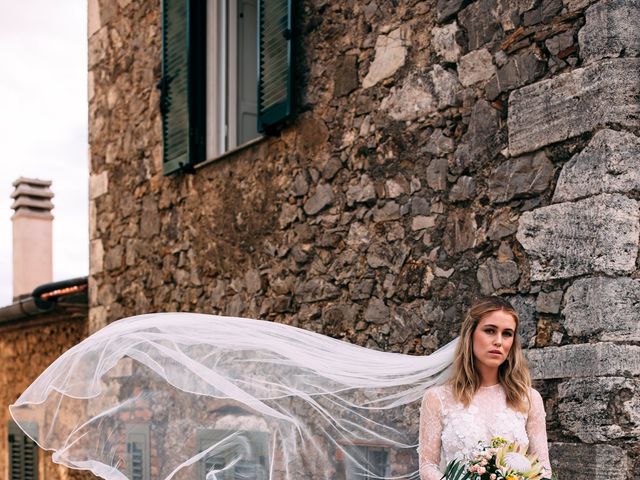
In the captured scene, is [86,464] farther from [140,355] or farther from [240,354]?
[240,354]

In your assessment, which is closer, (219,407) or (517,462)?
(517,462)

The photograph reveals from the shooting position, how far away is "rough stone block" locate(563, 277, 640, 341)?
384cm

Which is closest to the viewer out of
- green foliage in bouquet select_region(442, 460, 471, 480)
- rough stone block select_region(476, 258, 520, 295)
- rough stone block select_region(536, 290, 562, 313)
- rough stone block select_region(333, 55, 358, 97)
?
green foliage in bouquet select_region(442, 460, 471, 480)

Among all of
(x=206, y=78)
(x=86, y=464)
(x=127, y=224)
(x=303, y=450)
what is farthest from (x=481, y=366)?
(x=127, y=224)

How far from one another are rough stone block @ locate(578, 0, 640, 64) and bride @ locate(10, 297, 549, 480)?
3.89 feet

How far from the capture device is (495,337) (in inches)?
137

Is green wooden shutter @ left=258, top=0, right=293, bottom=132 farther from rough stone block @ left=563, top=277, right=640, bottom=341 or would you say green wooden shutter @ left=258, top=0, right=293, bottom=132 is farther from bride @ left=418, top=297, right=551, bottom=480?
bride @ left=418, top=297, right=551, bottom=480

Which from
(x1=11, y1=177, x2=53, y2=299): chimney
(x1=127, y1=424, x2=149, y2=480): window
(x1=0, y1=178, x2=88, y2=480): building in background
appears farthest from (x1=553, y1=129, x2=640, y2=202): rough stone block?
(x1=11, y1=177, x2=53, y2=299): chimney

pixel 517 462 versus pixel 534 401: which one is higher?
pixel 534 401

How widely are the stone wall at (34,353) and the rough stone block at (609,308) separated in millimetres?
5523

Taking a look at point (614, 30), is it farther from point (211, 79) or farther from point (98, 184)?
point (98, 184)

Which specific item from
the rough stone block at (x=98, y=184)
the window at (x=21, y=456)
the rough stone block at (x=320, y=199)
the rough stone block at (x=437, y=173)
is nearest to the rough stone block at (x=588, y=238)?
the rough stone block at (x=437, y=173)

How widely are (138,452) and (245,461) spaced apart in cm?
49

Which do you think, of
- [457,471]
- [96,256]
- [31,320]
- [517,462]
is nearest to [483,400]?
[457,471]
